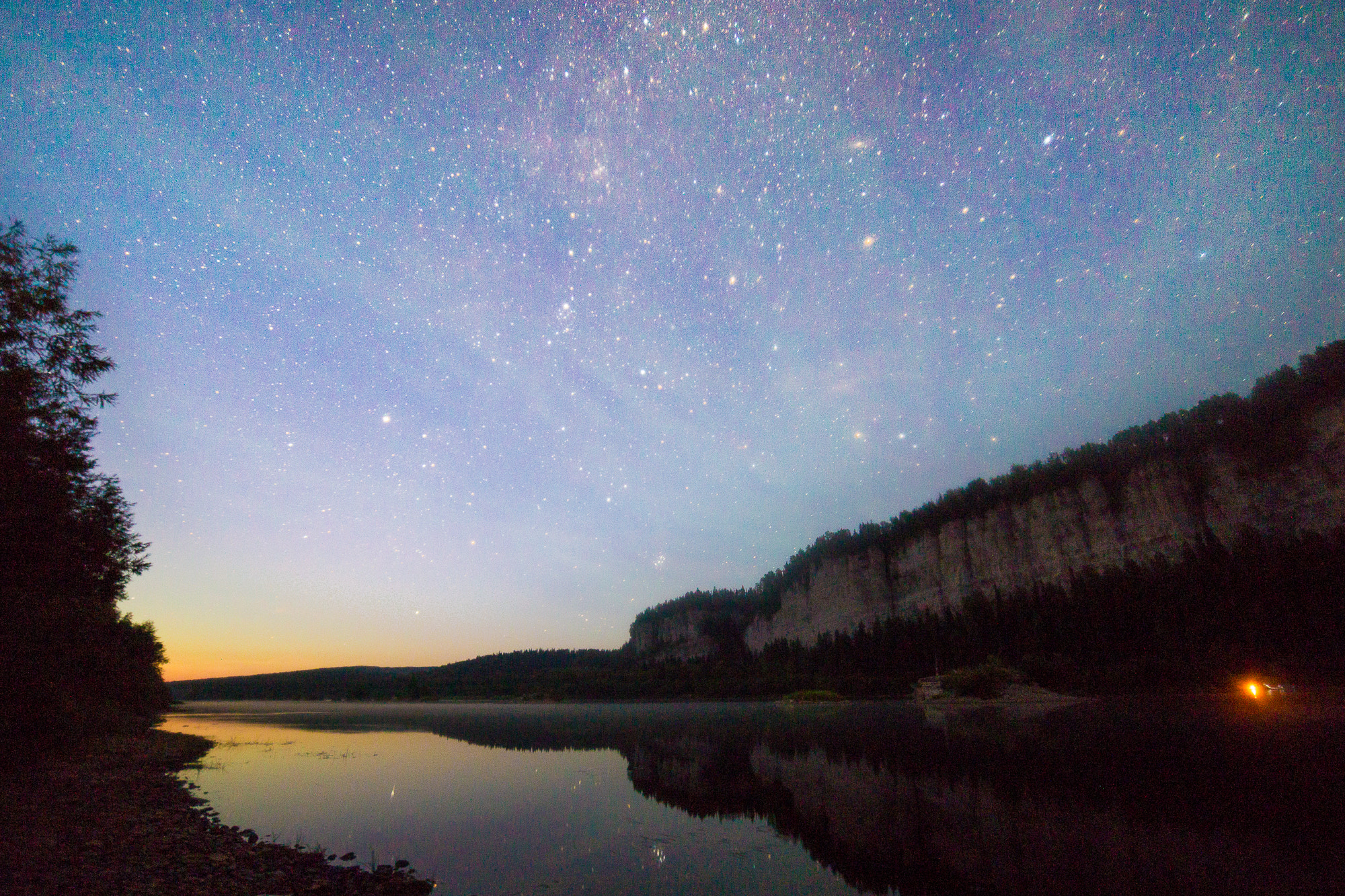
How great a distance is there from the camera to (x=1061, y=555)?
82.4 metres

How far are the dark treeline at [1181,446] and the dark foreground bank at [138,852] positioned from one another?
89182 mm

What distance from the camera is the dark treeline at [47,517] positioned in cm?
1494

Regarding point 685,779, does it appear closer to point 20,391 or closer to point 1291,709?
point 20,391

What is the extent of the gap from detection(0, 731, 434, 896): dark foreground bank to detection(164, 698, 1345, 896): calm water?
1.43 meters

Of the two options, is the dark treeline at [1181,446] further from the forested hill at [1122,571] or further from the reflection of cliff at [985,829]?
the reflection of cliff at [985,829]

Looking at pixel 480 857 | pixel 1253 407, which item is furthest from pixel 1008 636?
pixel 480 857

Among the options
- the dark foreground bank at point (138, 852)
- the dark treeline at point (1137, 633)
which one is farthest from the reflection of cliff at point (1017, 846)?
the dark treeline at point (1137, 633)

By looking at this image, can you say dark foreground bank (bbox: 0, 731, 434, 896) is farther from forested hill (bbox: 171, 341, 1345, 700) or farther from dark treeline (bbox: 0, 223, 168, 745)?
forested hill (bbox: 171, 341, 1345, 700)

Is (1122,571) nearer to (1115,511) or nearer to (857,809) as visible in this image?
(1115,511)

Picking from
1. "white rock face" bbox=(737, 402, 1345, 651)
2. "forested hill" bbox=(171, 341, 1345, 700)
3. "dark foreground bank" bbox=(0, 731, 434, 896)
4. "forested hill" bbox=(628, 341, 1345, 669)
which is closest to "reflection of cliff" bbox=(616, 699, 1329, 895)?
"dark foreground bank" bbox=(0, 731, 434, 896)

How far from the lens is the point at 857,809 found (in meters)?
16.6

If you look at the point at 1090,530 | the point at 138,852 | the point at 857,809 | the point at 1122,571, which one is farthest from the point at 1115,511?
the point at 138,852

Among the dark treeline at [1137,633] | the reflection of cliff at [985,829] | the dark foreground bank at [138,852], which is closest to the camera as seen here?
the dark foreground bank at [138,852]

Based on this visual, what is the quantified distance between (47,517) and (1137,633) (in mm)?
89763
